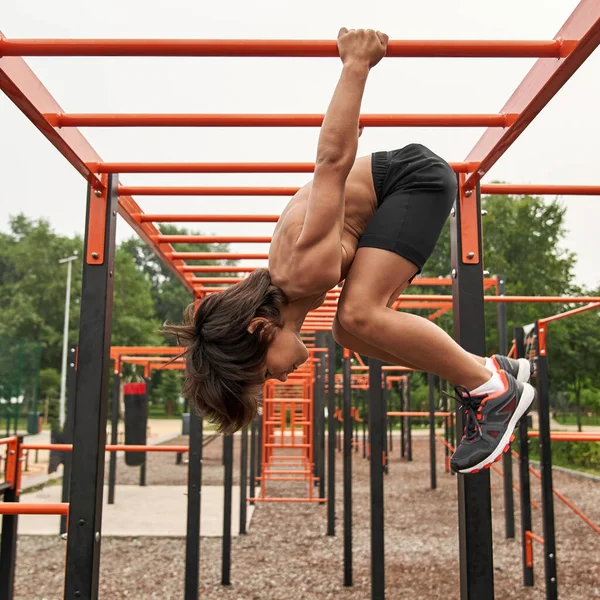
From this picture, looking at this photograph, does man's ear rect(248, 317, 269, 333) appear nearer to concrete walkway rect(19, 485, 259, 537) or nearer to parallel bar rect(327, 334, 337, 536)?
parallel bar rect(327, 334, 337, 536)

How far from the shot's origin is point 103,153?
225cm

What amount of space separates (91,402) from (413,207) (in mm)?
1130

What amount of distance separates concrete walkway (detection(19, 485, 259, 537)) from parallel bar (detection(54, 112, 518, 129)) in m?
4.66

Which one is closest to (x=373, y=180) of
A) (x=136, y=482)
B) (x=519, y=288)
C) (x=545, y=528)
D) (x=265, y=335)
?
(x=265, y=335)

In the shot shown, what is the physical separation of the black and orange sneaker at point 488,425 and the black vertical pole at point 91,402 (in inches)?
41.8

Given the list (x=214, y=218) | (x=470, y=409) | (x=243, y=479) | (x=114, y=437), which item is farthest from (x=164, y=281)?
(x=470, y=409)

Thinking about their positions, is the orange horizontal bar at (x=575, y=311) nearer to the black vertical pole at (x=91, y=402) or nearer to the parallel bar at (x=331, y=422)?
the parallel bar at (x=331, y=422)

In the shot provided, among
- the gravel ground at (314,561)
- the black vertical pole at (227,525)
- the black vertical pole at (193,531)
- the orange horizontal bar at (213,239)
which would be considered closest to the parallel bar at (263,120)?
the orange horizontal bar at (213,239)

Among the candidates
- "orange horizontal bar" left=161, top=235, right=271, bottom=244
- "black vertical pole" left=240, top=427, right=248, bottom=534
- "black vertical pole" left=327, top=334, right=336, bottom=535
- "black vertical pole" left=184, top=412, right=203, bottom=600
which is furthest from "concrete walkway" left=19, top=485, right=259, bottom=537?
"orange horizontal bar" left=161, top=235, right=271, bottom=244

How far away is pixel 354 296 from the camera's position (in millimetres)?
1698

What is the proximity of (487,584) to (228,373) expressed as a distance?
0.97 m

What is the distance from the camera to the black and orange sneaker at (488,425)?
5.80ft

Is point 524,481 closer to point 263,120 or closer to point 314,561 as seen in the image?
point 314,561

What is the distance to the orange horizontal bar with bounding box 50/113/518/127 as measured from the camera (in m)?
1.80
